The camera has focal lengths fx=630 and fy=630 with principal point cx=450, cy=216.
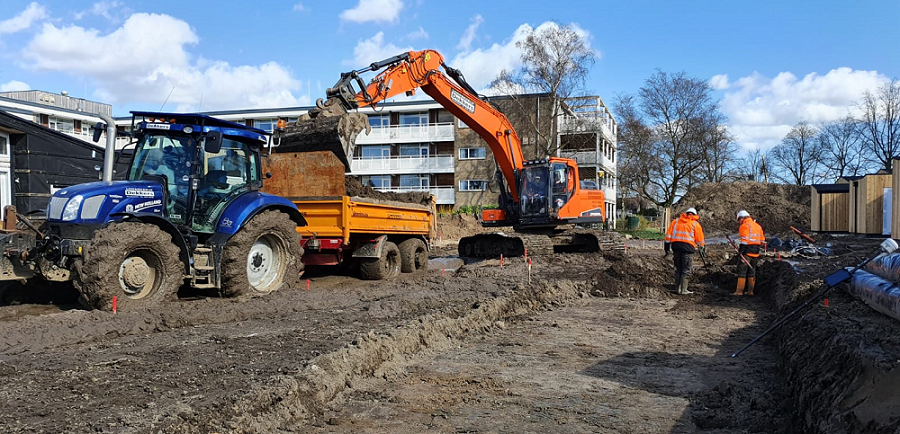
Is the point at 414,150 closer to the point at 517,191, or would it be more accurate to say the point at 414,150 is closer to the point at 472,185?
the point at 472,185

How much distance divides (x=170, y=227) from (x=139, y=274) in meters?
0.71

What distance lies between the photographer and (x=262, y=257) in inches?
360

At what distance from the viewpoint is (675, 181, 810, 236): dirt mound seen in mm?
37156

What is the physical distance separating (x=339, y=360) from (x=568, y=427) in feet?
6.52

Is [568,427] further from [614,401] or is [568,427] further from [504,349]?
[504,349]

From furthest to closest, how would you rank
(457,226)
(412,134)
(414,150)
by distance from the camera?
(414,150), (412,134), (457,226)

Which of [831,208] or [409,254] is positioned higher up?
[831,208]

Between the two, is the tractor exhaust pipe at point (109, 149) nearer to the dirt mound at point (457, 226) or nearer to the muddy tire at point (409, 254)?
the muddy tire at point (409, 254)

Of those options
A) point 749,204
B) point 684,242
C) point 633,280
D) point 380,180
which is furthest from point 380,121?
point 684,242

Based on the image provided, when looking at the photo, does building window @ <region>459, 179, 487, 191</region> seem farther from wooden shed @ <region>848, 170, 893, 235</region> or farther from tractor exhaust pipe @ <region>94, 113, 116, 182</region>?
tractor exhaust pipe @ <region>94, 113, 116, 182</region>

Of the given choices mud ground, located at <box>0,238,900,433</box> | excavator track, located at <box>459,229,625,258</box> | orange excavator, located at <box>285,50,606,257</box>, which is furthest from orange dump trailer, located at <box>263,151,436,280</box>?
excavator track, located at <box>459,229,625,258</box>

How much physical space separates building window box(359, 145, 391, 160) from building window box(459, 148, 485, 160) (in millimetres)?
5684

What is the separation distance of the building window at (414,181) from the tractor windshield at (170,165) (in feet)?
129

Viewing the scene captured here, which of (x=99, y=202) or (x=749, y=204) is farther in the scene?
(x=749, y=204)
